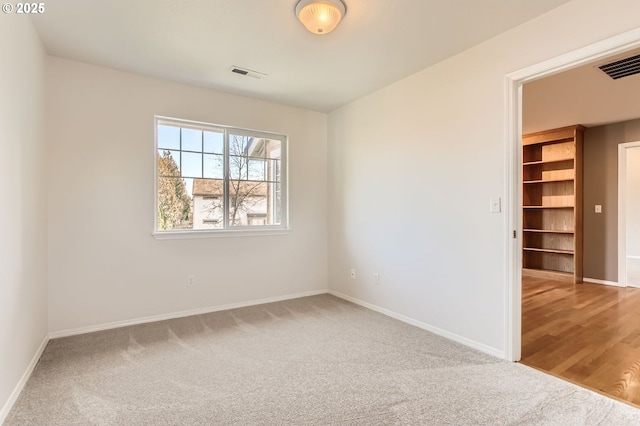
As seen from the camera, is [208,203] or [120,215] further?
[208,203]

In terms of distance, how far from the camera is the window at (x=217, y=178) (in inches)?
139

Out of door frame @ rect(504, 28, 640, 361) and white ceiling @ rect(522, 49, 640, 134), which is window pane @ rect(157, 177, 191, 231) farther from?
white ceiling @ rect(522, 49, 640, 134)

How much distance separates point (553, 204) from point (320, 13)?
18.5ft

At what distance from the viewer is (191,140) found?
3.67 meters

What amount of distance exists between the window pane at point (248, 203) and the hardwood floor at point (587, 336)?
3093mm

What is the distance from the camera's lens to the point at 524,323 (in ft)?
10.9

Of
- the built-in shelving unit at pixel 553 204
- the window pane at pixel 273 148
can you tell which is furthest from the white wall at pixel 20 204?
the built-in shelving unit at pixel 553 204

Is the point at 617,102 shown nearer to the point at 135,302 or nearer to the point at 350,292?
the point at 350,292

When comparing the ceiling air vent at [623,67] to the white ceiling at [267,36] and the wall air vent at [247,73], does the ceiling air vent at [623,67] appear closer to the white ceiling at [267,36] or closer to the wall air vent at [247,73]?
the white ceiling at [267,36]

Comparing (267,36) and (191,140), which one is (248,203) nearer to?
(191,140)

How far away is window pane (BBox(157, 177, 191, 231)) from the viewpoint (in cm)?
348

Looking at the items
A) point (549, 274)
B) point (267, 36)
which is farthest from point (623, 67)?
point (549, 274)

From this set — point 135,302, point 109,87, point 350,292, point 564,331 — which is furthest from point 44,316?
point 564,331

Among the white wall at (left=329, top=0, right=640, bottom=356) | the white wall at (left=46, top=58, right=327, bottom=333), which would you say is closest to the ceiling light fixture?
the white wall at (left=329, top=0, right=640, bottom=356)
